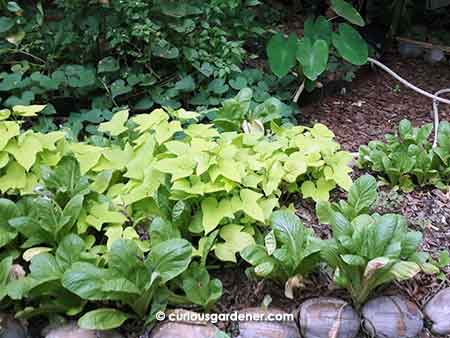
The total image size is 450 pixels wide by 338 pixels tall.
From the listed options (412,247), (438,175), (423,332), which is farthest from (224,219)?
(438,175)

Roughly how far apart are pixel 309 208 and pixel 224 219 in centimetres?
40

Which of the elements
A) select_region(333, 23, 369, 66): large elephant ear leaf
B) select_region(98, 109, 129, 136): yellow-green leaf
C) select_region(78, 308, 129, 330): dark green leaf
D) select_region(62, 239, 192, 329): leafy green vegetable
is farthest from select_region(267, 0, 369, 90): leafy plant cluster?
select_region(78, 308, 129, 330): dark green leaf

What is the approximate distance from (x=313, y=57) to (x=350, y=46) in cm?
26

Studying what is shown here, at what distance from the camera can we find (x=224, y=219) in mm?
1805

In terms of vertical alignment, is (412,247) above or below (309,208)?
above

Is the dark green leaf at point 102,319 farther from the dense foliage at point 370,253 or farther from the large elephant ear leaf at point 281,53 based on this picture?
the large elephant ear leaf at point 281,53

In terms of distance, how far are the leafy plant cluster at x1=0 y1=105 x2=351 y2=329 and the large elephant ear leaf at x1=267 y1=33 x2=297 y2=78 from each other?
2.23 ft

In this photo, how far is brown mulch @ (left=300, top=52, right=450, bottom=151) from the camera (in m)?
2.78

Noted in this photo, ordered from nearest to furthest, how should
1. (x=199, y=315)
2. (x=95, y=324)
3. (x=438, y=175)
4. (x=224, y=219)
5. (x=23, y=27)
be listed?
1. (x=95, y=324)
2. (x=199, y=315)
3. (x=224, y=219)
4. (x=438, y=175)
5. (x=23, y=27)

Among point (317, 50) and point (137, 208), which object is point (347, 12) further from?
point (137, 208)

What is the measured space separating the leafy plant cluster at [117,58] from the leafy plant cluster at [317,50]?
0.18 meters

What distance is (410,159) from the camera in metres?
2.11

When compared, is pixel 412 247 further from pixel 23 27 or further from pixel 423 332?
pixel 23 27

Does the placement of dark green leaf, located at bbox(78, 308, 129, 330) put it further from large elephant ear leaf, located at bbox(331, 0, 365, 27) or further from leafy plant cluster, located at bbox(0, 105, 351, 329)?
large elephant ear leaf, located at bbox(331, 0, 365, 27)
